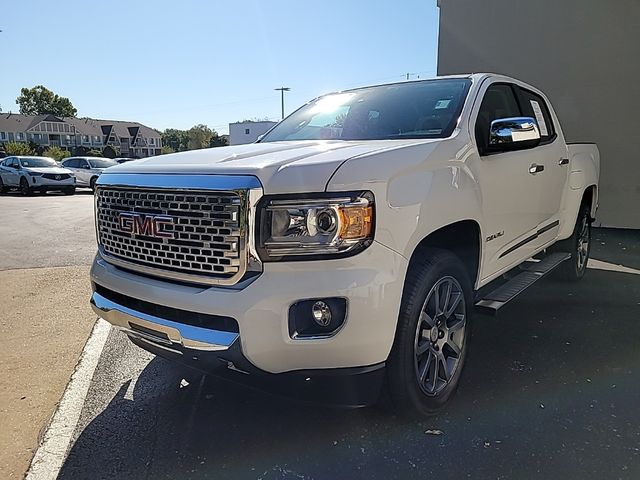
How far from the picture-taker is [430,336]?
290 centimetres

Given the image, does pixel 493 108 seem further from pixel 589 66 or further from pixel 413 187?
pixel 589 66

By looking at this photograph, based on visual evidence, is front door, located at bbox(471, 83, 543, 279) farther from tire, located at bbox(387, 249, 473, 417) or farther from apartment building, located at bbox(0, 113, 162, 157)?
apartment building, located at bbox(0, 113, 162, 157)

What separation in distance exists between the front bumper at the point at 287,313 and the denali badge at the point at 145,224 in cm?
33

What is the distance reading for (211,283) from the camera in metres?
2.39

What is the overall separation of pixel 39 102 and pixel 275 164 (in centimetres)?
11228

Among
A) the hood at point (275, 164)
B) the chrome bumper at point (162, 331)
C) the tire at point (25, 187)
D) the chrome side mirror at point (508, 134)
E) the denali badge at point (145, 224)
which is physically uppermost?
the chrome side mirror at point (508, 134)

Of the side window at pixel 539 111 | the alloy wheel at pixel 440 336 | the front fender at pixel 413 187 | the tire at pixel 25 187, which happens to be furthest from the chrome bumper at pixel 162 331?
the tire at pixel 25 187

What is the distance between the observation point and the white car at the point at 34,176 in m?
19.8

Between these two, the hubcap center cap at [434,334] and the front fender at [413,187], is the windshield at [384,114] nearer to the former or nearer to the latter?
the front fender at [413,187]

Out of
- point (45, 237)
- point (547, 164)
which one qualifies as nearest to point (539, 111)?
point (547, 164)

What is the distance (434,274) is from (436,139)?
0.85 metres

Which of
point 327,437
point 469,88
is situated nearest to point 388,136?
point 469,88

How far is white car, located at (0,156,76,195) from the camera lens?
778 inches

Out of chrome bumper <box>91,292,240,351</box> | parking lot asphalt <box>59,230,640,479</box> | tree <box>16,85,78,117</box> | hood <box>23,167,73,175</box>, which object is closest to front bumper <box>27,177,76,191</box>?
hood <box>23,167,73,175</box>
